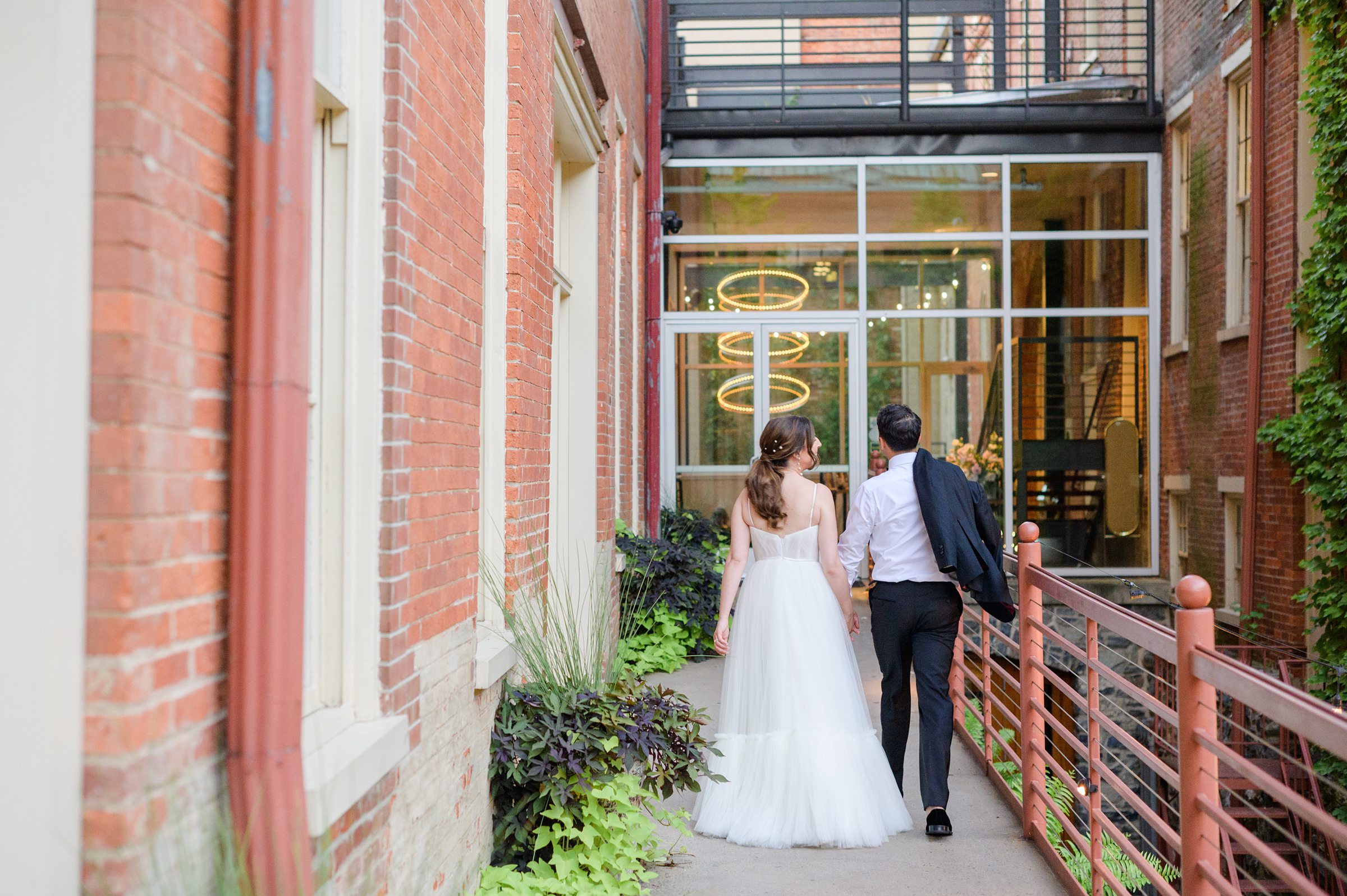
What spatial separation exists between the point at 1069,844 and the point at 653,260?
20.1 ft

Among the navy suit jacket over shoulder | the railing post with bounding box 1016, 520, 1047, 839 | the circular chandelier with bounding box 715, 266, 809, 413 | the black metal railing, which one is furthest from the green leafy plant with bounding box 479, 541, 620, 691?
the black metal railing

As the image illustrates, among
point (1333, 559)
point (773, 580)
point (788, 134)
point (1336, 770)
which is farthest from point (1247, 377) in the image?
point (773, 580)

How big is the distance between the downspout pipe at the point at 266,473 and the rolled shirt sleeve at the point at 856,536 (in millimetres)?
3144

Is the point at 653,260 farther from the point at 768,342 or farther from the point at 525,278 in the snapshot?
the point at 525,278

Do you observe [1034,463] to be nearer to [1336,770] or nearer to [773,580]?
[1336,770]

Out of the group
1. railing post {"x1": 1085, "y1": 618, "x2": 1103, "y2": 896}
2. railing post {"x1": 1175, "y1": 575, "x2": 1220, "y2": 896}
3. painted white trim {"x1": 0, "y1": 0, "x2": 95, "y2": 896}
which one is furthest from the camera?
railing post {"x1": 1085, "y1": 618, "x2": 1103, "y2": 896}

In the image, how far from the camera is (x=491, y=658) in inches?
143

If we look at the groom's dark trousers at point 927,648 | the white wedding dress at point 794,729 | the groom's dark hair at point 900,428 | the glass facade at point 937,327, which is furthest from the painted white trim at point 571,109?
the glass facade at point 937,327

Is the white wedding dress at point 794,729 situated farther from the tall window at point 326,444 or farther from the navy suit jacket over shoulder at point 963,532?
the tall window at point 326,444

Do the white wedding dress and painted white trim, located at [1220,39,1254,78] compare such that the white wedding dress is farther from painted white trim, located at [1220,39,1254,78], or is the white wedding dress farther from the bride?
painted white trim, located at [1220,39,1254,78]

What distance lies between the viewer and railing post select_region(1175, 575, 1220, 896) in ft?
9.67

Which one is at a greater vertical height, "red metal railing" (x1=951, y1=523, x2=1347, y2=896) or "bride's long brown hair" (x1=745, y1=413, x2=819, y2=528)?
"bride's long brown hair" (x1=745, y1=413, x2=819, y2=528)

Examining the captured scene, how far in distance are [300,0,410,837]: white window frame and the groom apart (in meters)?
2.53

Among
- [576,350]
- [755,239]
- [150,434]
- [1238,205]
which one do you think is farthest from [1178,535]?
[150,434]
